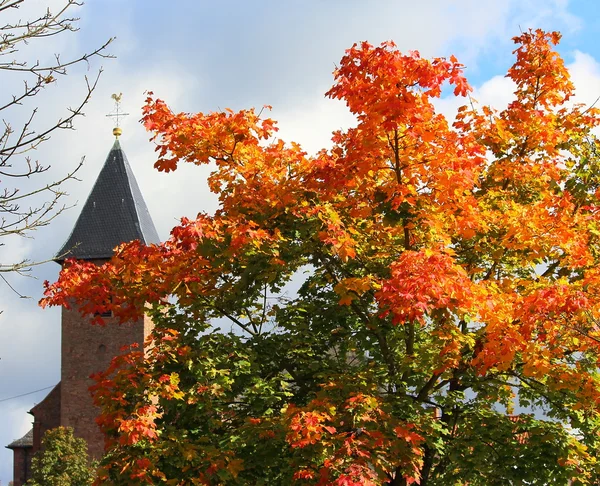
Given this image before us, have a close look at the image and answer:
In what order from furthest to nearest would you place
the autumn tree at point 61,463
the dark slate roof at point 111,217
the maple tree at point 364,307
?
the dark slate roof at point 111,217
the autumn tree at point 61,463
the maple tree at point 364,307

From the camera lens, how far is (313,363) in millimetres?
11000

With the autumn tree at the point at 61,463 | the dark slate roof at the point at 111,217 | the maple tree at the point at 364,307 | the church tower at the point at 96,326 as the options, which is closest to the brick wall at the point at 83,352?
the church tower at the point at 96,326

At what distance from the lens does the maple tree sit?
30.6 ft

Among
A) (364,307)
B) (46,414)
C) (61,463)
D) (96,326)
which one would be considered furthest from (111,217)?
(364,307)

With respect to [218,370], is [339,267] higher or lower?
higher

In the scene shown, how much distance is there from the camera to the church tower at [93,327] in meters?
37.7

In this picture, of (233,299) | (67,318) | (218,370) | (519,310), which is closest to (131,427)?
(218,370)

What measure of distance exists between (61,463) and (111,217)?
1070 centimetres

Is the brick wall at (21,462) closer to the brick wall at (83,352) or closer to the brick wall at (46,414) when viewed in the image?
the brick wall at (46,414)

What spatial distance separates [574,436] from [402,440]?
Answer: 261cm

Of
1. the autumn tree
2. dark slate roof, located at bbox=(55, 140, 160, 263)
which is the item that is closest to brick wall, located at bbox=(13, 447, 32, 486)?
the autumn tree

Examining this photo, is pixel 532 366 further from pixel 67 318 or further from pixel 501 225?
pixel 67 318

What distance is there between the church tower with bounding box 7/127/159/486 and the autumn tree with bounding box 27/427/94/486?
3129mm

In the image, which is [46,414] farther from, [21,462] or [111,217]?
[111,217]
